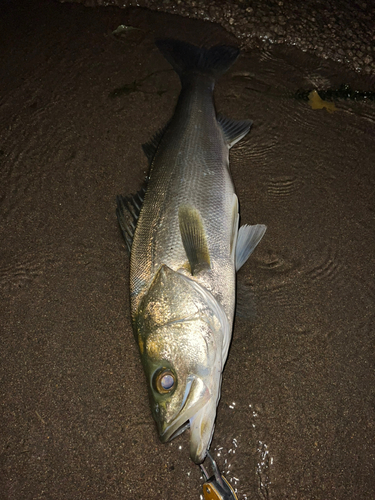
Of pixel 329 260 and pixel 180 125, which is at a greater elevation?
pixel 180 125

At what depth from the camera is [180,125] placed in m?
2.94

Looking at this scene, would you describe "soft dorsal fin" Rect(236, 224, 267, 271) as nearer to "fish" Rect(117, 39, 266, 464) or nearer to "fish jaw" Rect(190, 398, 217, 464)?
"fish" Rect(117, 39, 266, 464)

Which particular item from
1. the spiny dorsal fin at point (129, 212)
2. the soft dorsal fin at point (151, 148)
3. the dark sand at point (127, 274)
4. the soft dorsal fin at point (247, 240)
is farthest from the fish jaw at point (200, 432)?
the soft dorsal fin at point (151, 148)

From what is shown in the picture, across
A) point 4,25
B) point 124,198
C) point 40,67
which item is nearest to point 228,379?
point 124,198

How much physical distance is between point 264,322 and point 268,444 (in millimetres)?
813

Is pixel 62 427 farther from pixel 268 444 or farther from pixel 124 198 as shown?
pixel 124 198

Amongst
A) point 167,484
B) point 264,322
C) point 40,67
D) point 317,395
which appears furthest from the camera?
point 40,67

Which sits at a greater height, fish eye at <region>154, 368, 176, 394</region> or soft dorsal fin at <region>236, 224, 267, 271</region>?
soft dorsal fin at <region>236, 224, 267, 271</region>

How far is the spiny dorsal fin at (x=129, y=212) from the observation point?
8.63ft

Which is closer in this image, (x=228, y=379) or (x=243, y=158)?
(x=228, y=379)

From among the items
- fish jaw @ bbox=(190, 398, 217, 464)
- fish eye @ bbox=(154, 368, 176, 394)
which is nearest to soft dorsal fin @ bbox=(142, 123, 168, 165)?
fish eye @ bbox=(154, 368, 176, 394)

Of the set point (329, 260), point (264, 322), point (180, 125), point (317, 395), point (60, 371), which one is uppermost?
point (180, 125)

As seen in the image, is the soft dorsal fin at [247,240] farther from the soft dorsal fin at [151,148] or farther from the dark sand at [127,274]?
the soft dorsal fin at [151,148]

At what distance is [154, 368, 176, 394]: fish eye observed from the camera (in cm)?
200
